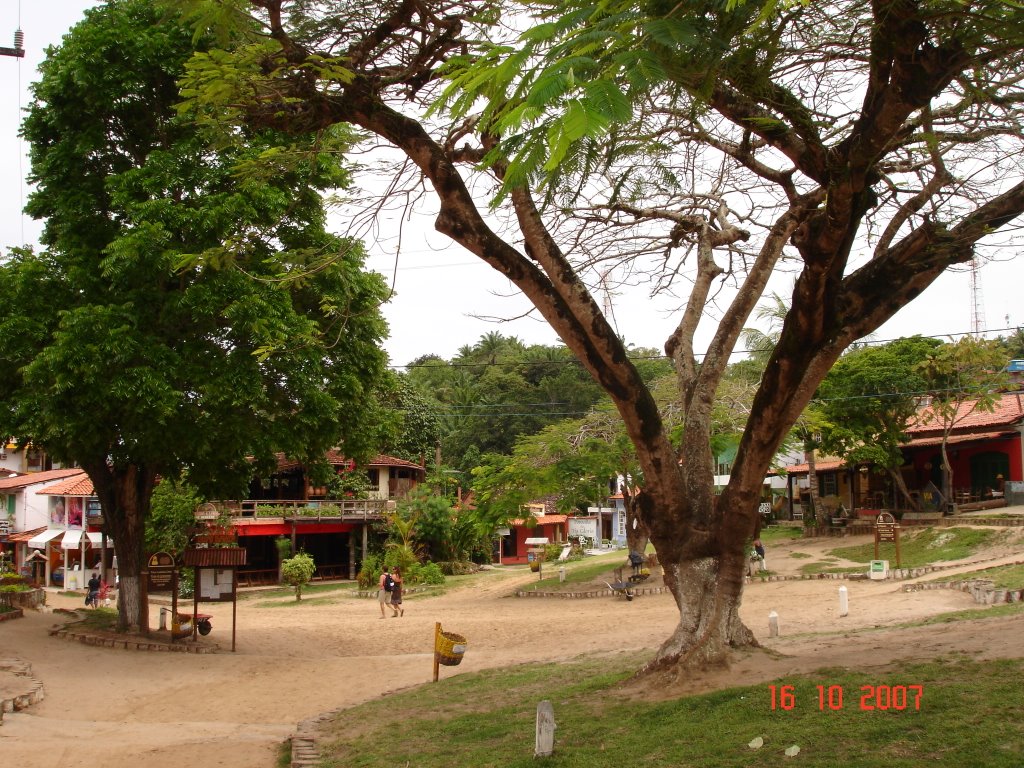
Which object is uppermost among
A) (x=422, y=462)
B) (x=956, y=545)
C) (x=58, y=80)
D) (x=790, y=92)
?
(x=58, y=80)

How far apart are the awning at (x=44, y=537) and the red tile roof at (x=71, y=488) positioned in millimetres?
1692

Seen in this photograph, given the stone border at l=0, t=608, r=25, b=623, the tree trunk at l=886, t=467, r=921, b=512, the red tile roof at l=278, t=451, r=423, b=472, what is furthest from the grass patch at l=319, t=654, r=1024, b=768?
the red tile roof at l=278, t=451, r=423, b=472

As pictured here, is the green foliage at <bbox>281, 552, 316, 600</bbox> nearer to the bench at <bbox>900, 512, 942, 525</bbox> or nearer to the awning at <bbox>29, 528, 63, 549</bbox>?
the awning at <bbox>29, 528, 63, 549</bbox>

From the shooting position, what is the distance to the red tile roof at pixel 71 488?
3622cm

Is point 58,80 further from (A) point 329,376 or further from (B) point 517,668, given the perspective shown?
(B) point 517,668

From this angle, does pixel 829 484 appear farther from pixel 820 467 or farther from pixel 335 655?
pixel 335 655

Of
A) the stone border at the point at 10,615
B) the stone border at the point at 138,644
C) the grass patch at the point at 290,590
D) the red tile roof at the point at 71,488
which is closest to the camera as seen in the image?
the stone border at the point at 138,644

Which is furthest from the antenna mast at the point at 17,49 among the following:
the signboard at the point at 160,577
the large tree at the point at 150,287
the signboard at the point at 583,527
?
the signboard at the point at 583,527

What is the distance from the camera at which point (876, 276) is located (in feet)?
26.1

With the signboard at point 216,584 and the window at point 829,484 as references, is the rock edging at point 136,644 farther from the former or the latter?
the window at point 829,484

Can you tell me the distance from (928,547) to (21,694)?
23.3 m

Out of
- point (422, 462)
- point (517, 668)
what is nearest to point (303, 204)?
point (517, 668)

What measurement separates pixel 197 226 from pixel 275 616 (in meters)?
14.7

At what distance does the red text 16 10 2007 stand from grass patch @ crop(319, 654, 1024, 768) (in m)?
0.02
